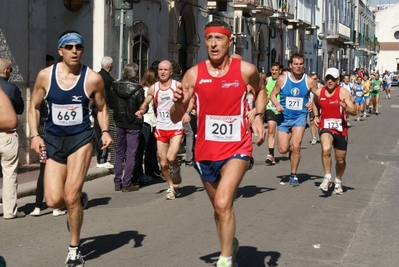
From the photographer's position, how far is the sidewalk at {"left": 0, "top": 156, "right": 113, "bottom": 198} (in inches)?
441

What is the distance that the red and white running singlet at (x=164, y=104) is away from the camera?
1096 centimetres

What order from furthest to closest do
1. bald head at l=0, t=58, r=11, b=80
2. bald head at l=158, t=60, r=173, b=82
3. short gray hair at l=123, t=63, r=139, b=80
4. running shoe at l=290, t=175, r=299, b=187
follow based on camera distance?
running shoe at l=290, t=175, r=299, b=187 < short gray hair at l=123, t=63, r=139, b=80 < bald head at l=158, t=60, r=173, b=82 < bald head at l=0, t=58, r=11, b=80

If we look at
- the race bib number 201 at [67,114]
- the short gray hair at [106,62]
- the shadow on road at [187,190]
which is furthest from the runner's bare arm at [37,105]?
the short gray hair at [106,62]

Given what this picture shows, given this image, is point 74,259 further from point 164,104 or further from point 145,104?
point 145,104

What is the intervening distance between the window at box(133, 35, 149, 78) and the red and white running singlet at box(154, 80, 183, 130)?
383 inches

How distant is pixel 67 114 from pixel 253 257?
2.10 m

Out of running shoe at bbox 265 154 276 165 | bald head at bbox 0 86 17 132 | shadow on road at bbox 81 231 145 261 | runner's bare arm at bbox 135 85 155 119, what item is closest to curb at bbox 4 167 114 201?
runner's bare arm at bbox 135 85 155 119

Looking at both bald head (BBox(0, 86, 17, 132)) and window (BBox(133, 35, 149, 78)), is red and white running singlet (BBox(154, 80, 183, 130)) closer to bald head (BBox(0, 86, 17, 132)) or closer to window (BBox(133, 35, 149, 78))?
bald head (BBox(0, 86, 17, 132))

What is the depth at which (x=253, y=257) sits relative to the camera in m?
7.39

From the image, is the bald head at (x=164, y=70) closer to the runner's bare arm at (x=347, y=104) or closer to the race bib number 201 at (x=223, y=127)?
the runner's bare arm at (x=347, y=104)

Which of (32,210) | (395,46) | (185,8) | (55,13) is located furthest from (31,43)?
(395,46)

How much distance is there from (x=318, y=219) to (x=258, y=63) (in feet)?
93.6

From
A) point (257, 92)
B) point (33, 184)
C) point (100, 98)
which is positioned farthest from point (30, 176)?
point (257, 92)

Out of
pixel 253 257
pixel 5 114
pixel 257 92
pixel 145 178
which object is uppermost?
pixel 257 92
